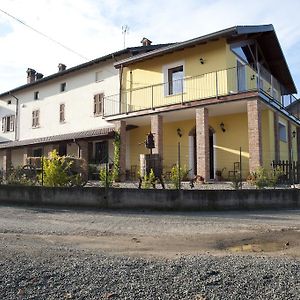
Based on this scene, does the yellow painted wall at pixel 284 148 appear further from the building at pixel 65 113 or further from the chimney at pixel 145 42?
the chimney at pixel 145 42

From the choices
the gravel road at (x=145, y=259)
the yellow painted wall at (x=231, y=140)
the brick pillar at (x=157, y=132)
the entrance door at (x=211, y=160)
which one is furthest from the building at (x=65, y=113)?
the gravel road at (x=145, y=259)

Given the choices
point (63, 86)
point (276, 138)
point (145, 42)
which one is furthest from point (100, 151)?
point (276, 138)

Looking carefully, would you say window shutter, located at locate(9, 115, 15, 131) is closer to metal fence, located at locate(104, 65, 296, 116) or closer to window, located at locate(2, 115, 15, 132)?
window, located at locate(2, 115, 15, 132)

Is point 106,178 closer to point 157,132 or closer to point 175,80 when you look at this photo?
point 157,132

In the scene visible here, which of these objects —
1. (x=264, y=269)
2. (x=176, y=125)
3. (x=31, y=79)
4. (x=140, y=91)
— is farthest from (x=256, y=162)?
(x=31, y=79)

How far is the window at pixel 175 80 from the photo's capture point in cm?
1888

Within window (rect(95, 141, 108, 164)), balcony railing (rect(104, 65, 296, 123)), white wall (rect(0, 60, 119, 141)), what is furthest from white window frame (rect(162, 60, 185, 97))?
window (rect(95, 141, 108, 164))

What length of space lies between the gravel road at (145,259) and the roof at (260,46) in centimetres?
960

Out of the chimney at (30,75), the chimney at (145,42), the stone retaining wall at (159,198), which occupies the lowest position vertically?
the stone retaining wall at (159,198)

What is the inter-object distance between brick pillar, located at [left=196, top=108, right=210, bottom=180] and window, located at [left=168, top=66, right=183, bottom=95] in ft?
7.81

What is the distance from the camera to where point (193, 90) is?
18.2 meters

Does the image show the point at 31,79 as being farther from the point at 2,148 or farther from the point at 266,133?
the point at 266,133

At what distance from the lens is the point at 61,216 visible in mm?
9883

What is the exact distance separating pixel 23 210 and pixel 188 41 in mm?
10697
